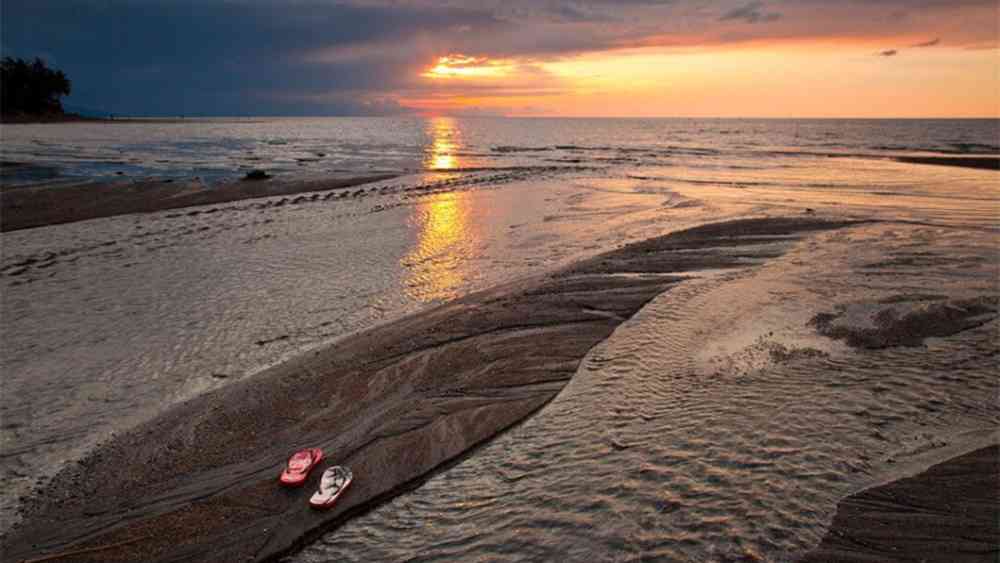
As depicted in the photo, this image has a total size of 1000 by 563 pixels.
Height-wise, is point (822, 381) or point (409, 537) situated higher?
point (822, 381)

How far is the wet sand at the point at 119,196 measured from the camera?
19.1 metres

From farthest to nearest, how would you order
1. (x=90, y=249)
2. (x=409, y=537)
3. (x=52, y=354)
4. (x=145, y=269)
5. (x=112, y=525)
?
(x=90, y=249) → (x=145, y=269) → (x=52, y=354) → (x=112, y=525) → (x=409, y=537)

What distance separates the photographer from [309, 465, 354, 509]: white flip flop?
4824mm

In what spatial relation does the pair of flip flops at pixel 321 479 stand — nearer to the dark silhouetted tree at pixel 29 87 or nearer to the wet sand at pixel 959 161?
the wet sand at pixel 959 161

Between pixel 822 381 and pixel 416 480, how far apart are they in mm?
4976

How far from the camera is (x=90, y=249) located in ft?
47.3

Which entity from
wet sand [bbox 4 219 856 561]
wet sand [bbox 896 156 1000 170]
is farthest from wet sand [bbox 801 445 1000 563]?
wet sand [bbox 896 156 1000 170]

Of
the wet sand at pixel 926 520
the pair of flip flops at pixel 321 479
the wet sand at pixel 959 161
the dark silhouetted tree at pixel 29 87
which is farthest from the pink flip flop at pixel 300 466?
the dark silhouetted tree at pixel 29 87

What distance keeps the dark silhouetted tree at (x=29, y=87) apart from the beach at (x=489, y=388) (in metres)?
138

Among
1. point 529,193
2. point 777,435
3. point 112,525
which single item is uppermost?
point 529,193

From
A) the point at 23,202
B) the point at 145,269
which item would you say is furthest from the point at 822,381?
the point at 23,202

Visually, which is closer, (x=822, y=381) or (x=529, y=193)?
(x=822, y=381)

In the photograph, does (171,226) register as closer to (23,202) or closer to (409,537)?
(23,202)

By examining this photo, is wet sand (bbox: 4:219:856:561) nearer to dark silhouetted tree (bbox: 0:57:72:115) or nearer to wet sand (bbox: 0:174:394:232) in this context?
wet sand (bbox: 0:174:394:232)
